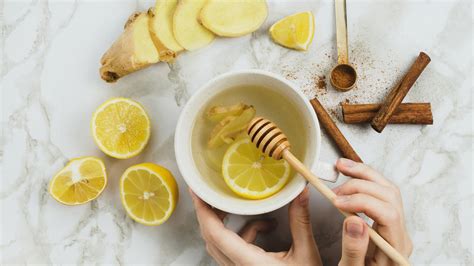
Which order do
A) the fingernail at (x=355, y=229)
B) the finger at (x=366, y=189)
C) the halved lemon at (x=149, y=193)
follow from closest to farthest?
the fingernail at (x=355, y=229) → the finger at (x=366, y=189) → the halved lemon at (x=149, y=193)

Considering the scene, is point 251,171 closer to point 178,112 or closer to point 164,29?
point 178,112

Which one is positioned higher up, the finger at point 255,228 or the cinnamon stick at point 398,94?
the cinnamon stick at point 398,94

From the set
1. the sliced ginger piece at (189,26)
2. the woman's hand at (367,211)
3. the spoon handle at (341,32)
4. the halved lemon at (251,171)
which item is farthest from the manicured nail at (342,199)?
the sliced ginger piece at (189,26)

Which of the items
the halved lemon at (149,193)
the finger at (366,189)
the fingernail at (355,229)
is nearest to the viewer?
the fingernail at (355,229)

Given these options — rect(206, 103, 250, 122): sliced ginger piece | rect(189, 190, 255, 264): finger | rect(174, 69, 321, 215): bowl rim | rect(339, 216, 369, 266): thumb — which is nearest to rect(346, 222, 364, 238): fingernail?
rect(339, 216, 369, 266): thumb

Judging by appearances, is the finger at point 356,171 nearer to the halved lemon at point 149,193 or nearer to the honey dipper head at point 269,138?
the honey dipper head at point 269,138

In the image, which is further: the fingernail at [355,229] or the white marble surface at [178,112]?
the white marble surface at [178,112]

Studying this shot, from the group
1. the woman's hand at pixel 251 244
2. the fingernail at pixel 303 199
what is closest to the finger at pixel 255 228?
the woman's hand at pixel 251 244

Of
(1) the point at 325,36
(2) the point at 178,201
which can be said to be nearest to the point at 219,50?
(1) the point at 325,36

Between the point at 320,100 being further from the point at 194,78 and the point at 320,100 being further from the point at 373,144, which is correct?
the point at 194,78

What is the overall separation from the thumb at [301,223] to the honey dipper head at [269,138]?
150 millimetres

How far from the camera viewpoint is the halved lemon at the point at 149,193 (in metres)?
1.13

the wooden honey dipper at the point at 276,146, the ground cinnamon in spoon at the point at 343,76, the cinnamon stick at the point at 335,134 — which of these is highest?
the wooden honey dipper at the point at 276,146

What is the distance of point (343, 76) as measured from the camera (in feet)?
3.90
